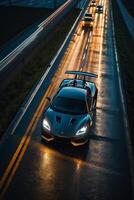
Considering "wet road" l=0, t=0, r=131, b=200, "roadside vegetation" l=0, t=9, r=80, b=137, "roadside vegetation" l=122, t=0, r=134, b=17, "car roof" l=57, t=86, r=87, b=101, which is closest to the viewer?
"wet road" l=0, t=0, r=131, b=200

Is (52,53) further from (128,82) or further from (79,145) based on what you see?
(79,145)

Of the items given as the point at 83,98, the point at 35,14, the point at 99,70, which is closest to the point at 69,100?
the point at 83,98

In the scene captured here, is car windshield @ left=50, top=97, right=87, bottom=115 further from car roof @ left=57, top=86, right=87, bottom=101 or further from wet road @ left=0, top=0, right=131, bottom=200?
wet road @ left=0, top=0, right=131, bottom=200

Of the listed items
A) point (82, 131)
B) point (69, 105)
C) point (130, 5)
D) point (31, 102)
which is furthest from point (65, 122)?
point (130, 5)

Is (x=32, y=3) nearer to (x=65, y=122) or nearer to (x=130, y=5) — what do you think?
(x=130, y=5)

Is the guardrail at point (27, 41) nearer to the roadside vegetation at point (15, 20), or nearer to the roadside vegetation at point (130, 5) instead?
the roadside vegetation at point (15, 20)

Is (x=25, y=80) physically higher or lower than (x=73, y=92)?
lower

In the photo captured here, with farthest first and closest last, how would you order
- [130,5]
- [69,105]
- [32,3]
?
[130,5]
[32,3]
[69,105]

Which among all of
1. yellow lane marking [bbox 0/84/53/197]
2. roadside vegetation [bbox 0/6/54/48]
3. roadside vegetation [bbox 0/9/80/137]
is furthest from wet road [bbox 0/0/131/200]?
roadside vegetation [bbox 0/6/54/48]
